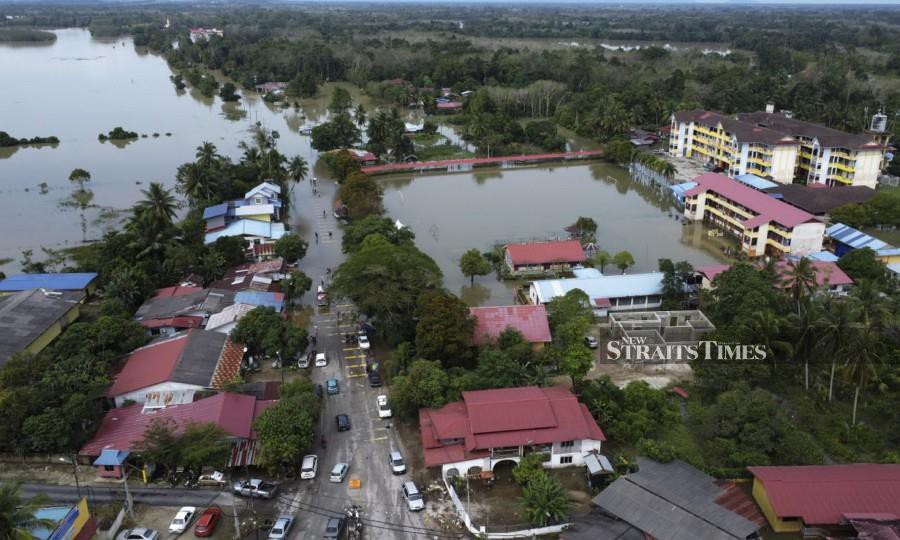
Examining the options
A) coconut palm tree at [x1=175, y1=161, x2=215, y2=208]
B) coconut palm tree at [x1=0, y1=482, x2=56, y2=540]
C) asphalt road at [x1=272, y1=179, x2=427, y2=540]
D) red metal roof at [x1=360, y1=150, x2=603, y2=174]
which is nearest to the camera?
coconut palm tree at [x1=0, y1=482, x2=56, y2=540]

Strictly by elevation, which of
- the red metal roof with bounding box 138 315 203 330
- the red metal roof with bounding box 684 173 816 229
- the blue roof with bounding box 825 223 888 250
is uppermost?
the red metal roof with bounding box 684 173 816 229

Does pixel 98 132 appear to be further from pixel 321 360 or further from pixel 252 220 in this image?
pixel 321 360

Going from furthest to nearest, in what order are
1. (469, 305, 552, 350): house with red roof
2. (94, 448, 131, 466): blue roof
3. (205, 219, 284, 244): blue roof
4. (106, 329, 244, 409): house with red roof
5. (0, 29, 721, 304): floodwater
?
(0, 29, 721, 304): floodwater → (205, 219, 284, 244): blue roof → (469, 305, 552, 350): house with red roof → (106, 329, 244, 409): house with red roof → (94, 448, 131, 466): blue roof

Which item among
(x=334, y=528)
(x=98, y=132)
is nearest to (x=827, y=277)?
(x=334, y=528)

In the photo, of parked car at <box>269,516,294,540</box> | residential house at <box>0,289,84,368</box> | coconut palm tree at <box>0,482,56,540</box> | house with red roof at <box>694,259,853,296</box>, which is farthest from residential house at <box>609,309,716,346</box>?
residential house at <box>0,289,84,368</box>

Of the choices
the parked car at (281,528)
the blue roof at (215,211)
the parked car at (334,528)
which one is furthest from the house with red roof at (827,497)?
the blue roof at (215,211)

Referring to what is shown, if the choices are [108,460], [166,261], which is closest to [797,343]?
[108,460]

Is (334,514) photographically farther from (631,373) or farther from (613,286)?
(613,286)

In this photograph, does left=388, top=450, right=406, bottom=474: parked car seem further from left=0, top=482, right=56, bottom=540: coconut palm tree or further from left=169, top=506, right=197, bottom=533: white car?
left=0, top=482, right=56, bottom=540: coconut palm tree
